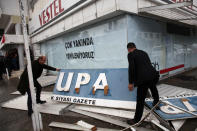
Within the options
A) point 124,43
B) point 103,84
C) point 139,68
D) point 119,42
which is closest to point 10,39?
point 119,42

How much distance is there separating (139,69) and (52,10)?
23.6 ft

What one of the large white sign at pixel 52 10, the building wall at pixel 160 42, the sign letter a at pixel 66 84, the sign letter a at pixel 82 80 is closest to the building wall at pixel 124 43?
the building wall at pixel 160 42

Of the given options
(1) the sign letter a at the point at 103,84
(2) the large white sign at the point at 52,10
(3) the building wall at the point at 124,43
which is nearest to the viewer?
(1) the sign letter a at the point at 103,84

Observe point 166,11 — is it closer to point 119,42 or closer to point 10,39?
point 119,42

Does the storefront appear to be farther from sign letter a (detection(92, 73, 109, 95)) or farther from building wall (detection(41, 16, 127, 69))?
sign letter a (detection(92, 73, 109, 95))

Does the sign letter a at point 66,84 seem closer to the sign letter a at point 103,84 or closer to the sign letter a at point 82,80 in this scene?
the sign letter a at point 82,80

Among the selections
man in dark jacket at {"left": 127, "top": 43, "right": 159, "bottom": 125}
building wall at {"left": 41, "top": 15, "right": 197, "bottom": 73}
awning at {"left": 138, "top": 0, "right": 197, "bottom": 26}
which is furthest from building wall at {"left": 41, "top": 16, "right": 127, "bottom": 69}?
man in dark jacket at {"left": 127, "top": 43, "right": 159, "bottom": 125}

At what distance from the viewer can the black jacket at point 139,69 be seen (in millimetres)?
2754

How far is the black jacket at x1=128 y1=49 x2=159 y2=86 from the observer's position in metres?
2.75

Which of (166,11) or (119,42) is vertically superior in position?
(166,11)

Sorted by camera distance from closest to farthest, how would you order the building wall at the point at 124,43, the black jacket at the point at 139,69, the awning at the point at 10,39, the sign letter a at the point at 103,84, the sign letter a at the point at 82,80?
the black jacket at the point at 139,69, the sign letter a at the point at 103,84, the sign letter a at the point at 82,80, the building wall at the point at 124,43, the awning at the point at 10,39

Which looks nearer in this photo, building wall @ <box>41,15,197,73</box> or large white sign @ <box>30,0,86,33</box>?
building wall @ <box>41,15,197,73</box>

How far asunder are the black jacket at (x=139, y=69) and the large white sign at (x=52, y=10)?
410cm

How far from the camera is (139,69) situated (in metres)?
2.80
